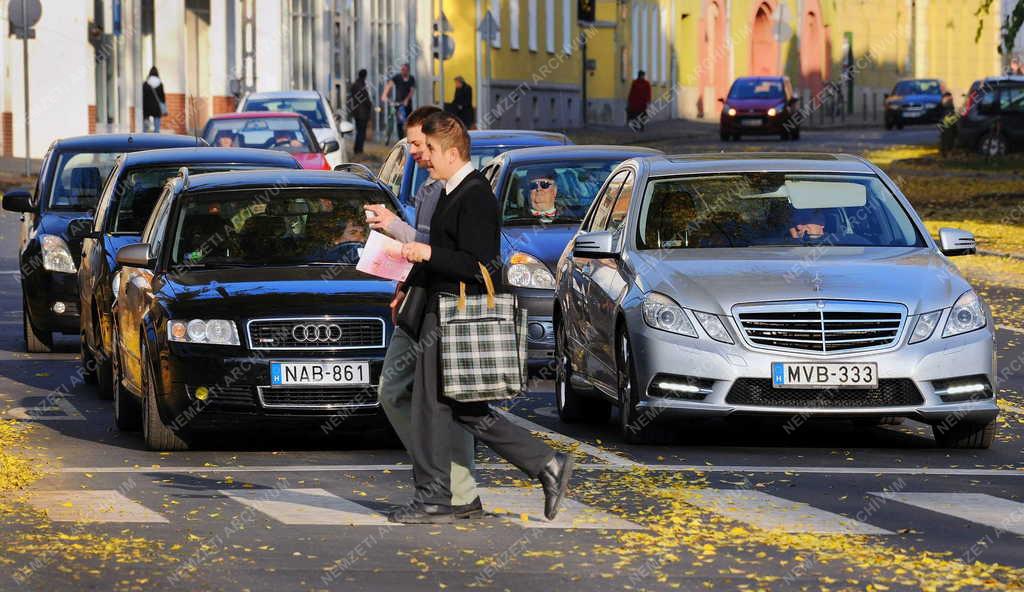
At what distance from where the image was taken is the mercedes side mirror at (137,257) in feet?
38.9

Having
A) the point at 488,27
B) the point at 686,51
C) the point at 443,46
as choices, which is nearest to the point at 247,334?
the point at 443,46

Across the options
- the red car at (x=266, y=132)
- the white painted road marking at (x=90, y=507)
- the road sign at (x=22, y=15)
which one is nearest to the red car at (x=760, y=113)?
the road sign at (x=22, y=15)

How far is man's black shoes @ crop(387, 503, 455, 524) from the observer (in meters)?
8.79

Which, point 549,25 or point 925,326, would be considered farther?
point 549,25

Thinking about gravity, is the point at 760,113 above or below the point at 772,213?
below

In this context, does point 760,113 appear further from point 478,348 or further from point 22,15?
point 478,348

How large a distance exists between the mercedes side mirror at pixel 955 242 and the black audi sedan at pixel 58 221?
604 centimetres

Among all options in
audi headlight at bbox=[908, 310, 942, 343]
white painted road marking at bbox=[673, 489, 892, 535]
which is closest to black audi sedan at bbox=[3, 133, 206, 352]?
audi headlight at bbox=[908, 310, 942, 343]

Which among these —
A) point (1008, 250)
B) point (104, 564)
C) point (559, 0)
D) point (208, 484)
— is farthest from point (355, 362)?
point (559, 0)

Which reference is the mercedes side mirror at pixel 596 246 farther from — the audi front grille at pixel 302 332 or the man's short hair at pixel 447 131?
the man's short hair at pixel 447 131

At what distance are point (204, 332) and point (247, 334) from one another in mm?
220

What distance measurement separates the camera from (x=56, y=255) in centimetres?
1662

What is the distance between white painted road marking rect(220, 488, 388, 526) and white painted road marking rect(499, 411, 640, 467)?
1.63 meters

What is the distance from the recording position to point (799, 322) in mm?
10820
